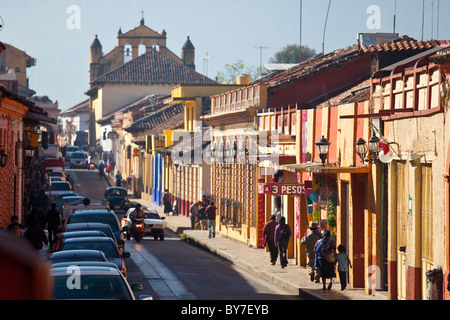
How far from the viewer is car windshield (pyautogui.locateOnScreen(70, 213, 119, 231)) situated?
2581 centimetres

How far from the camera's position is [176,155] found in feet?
177

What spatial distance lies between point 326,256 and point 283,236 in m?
4.79

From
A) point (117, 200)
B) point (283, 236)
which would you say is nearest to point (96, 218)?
point (283, 236)

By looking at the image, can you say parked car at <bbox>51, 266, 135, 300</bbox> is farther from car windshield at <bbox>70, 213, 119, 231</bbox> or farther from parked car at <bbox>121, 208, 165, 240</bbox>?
parked car at <bbox>121, 208, 165, 240</bbox>

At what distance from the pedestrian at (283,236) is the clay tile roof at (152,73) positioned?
79.7 meters

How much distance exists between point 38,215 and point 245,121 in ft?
35.4

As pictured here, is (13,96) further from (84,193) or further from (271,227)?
(84,193)

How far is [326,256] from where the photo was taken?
20.5 meters

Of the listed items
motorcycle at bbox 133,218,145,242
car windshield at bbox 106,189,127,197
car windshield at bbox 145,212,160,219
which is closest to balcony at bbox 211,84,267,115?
car windshield at bbox 145,212,160,219

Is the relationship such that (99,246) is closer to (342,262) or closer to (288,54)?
(342,262)

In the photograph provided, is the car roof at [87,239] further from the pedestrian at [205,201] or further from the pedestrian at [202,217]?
the pedestrian at [205,201]

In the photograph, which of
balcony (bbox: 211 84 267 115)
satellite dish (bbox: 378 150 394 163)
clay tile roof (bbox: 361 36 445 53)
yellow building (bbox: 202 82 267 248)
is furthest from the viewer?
balcony (bbox: 211 84 267 115)

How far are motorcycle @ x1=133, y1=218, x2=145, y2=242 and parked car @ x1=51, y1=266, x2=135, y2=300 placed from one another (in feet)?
78.4
